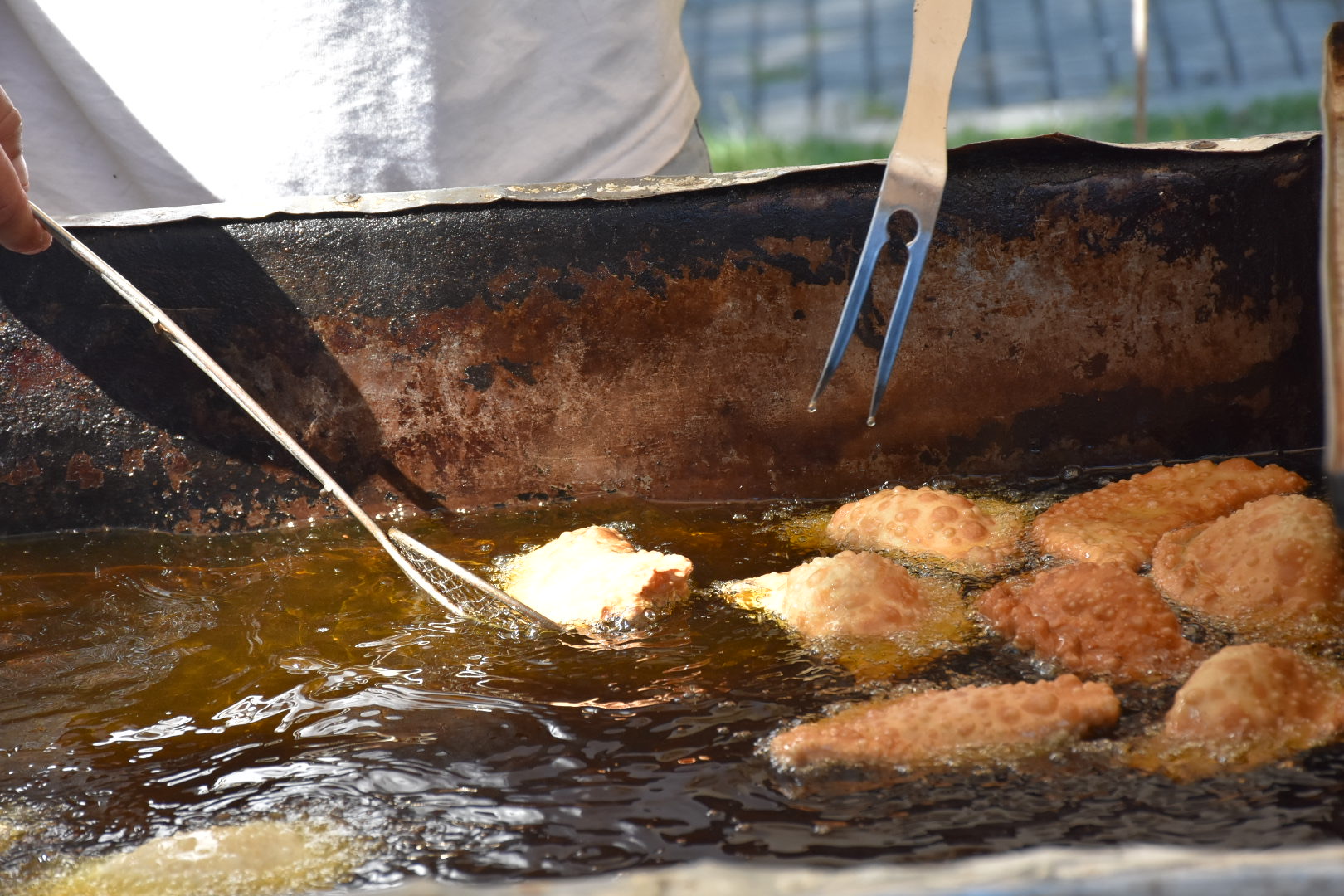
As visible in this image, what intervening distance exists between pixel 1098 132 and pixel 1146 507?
5578mm

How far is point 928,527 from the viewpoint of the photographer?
1.81m

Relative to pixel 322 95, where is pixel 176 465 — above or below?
below

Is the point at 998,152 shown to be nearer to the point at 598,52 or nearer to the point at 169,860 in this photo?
the point at 598,52

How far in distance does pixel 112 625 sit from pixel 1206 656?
1539 millimetres

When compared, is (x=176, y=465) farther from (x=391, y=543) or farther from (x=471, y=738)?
(x=471, y=738)

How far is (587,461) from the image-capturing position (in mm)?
2162

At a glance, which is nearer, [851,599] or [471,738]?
[471,738]

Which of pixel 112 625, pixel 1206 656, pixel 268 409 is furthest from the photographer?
pixel 268 409

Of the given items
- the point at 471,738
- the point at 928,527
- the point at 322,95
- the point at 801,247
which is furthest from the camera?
the point at 322,95

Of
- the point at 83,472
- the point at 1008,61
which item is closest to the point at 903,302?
the point at 83,472

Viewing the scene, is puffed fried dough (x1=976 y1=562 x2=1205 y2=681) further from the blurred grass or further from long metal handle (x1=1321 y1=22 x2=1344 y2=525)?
the blurred grass

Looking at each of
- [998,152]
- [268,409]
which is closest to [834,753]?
[998,152]

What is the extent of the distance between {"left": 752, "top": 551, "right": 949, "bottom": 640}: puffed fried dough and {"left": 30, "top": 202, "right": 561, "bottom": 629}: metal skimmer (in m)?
0.34

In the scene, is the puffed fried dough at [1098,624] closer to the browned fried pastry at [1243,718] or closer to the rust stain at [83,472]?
the browned fried pastry at [1243,718]
